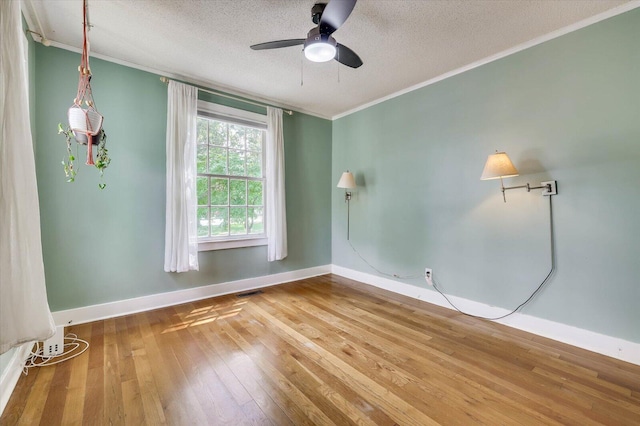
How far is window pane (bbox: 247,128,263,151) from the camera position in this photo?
382cm

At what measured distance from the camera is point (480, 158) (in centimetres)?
283

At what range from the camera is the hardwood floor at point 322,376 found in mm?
1492

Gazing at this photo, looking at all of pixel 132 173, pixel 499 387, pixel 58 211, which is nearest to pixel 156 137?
pixel 132 173

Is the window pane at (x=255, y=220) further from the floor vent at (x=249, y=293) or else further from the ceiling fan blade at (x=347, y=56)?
the ceiling fan blade at (x=347, y=56)

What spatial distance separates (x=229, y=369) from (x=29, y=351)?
4.96 ft

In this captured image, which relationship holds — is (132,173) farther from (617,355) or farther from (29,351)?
(617,355)

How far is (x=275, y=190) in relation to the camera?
12.7ft

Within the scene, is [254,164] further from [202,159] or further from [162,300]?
[162,300]

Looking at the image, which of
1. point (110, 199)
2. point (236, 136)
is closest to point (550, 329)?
point (236, 136)

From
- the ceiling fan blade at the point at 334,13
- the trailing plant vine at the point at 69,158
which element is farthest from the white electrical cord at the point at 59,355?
the ceiling fan blade at the point at 334,13

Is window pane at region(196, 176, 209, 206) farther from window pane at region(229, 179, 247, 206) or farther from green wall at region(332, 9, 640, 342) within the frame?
green wall at region(332, 9, 640, 342)

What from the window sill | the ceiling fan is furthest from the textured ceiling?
the window sill

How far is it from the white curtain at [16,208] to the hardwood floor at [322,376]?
0.89m

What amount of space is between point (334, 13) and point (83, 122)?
5.62 ft
